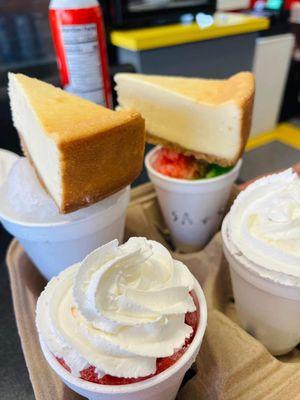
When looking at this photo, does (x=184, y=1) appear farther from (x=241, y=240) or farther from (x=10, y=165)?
(x=241, y=240)

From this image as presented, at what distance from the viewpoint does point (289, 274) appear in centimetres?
49

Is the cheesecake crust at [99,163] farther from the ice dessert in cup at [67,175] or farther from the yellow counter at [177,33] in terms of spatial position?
the yellow counter at [177,33]

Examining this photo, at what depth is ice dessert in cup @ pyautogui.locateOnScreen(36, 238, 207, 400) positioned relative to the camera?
411 millimetres

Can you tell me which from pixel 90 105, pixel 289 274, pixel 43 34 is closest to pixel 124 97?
pixel 90 105

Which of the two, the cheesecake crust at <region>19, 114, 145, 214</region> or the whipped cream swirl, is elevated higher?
the cheesecake crust at <region>19, 114, 145, 214</region>

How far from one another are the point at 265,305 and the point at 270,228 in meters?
0.13

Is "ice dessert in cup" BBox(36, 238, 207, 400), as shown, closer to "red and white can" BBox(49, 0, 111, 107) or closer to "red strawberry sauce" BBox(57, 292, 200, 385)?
"red strawberry sauce" BBox(57, 292, 200, 385)

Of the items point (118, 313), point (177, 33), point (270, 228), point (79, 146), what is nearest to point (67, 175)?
point (79, 146)

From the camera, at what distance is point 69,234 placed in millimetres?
592

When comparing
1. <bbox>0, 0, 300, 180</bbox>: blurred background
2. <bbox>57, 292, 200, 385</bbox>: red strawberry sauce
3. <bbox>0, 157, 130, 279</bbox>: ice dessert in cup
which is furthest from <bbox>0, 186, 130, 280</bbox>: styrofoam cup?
<bbox>0, 0, 300, 180</bbox>: blurred background

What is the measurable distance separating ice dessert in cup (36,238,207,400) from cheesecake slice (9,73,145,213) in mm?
125

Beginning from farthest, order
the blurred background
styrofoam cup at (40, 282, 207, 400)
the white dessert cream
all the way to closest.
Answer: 1. the blurred background
2. the white dessert cream
3. styrofoam cup at (40, 282, 207, 400)

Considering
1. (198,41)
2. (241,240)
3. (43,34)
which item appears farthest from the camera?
(198,41)

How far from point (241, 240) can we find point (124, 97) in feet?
1.55
